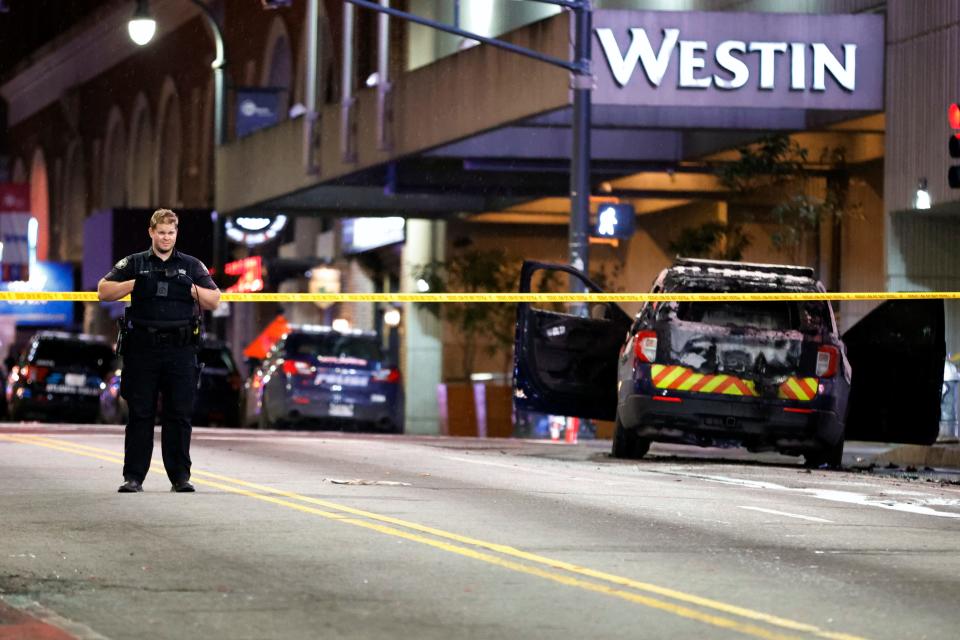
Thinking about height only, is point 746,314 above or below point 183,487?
above

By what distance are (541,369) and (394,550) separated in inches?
370

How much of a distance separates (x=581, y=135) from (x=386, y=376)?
465 centimetres

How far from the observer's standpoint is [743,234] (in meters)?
31.8

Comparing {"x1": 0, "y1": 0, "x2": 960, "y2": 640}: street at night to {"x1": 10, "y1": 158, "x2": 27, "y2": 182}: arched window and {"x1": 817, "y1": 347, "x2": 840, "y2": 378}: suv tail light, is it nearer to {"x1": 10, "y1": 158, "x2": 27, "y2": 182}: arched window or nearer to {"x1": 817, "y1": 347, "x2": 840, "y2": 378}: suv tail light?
{"x1": 817, "y1": 347, "x2": 840, "y2": 378}: suv tail light

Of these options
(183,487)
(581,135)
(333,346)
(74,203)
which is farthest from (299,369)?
(74,203)

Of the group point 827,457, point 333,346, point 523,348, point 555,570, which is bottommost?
point 555,570

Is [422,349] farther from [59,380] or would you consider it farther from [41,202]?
[41,202]

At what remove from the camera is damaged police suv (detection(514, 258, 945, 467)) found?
18.2 meters

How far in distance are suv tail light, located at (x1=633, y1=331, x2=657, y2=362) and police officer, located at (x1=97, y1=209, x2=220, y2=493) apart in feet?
18.3

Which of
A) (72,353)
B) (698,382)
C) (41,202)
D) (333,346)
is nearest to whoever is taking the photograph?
(698,382)

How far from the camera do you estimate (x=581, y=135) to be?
2727 centimetres

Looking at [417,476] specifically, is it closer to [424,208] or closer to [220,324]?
[424,208]

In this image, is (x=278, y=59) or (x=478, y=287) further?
(x=278, y=59)

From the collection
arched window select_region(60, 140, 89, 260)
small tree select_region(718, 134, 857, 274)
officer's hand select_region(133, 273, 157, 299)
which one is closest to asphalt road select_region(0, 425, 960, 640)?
officer's hand select_region(133, 273, 157, 299)
